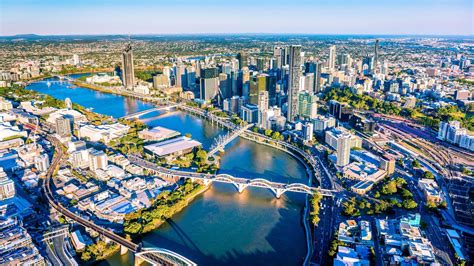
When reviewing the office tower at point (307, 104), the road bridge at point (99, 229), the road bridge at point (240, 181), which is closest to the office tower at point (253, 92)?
the office tower at point (307, 104)

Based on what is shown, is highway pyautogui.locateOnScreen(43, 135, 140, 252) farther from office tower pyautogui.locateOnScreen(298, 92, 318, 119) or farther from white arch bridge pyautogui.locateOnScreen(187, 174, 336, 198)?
office tower pyautogui.locateOnScreen(298, 92, 318, 119)

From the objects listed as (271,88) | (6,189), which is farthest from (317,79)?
(6,189)

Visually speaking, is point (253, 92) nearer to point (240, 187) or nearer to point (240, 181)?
point (240, 181)

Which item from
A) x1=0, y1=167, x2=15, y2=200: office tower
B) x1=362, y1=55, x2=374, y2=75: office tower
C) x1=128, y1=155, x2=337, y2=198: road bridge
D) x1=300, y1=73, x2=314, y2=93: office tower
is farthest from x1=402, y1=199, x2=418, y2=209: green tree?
x1=362, y1=55, x2=374, y2=75: office tower

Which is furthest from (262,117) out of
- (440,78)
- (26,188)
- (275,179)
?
(440,78)

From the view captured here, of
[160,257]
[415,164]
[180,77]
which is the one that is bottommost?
[160,257]

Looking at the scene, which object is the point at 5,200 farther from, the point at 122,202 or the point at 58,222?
the point at 122,202
